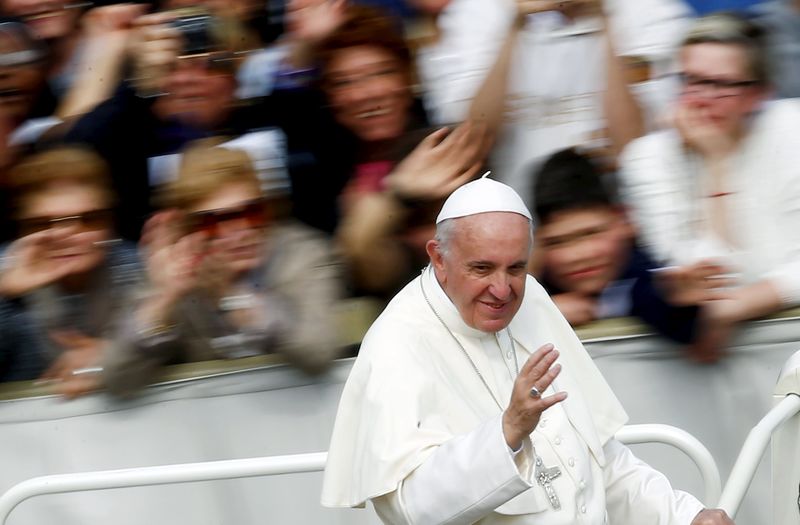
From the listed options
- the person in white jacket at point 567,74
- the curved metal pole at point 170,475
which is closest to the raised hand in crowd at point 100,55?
the person in white jacket at point 567,74

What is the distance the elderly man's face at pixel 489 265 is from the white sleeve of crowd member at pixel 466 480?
32 centimetres

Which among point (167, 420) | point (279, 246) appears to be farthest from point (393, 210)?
point (167, 420)

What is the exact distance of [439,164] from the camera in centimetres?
454

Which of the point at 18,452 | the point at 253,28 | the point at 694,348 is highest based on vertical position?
the point at 253,28

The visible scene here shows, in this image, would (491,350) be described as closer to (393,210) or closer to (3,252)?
(393,210)

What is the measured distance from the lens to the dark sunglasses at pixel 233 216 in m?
4.53

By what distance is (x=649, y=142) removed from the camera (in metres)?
4.47

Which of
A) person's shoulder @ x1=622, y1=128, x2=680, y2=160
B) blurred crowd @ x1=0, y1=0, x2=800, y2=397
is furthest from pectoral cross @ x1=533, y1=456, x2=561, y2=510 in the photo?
person's shoulder @ x1=622, y1=128, x2=680, y2=160

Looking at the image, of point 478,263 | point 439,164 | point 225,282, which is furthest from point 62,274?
point 478,263

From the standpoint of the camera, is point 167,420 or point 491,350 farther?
point 167,420

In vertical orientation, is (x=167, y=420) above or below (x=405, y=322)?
below

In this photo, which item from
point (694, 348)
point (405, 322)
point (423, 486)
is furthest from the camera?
point (694, 348)

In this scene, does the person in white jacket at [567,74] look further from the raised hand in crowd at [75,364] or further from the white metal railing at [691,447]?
the raised hand in crowd at [75,364]

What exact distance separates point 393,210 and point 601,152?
0.66m
